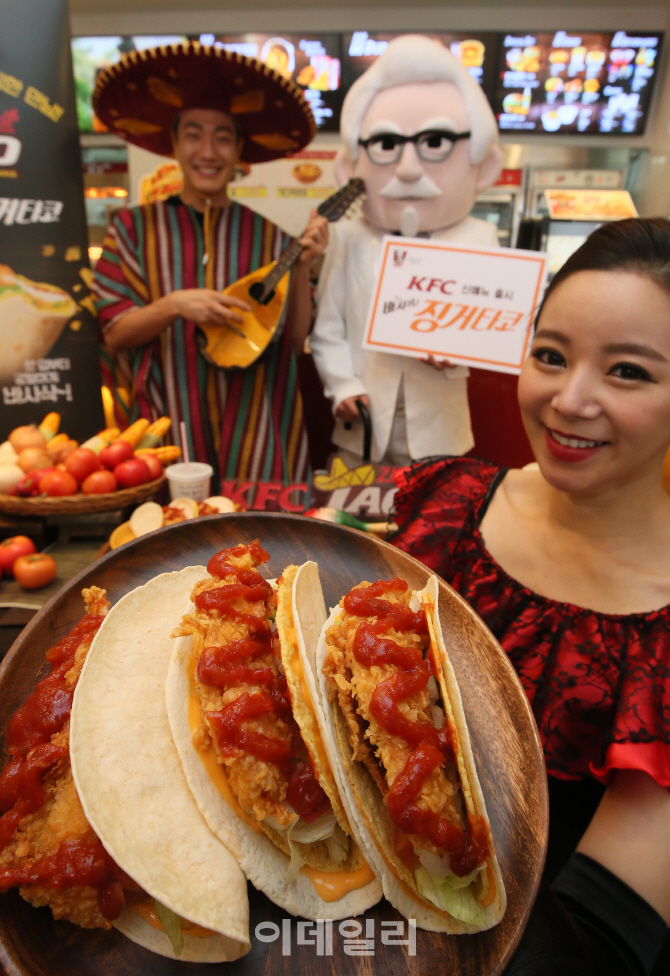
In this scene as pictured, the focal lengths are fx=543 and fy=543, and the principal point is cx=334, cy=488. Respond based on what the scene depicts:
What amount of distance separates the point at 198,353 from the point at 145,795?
245 cm

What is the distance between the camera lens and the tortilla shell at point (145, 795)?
2.24ft

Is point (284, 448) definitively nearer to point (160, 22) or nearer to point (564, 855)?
point (564, 855)

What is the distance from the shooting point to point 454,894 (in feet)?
2.38

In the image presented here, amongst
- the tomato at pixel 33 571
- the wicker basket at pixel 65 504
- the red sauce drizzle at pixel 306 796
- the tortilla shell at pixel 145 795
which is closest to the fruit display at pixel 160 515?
the wicker basket at pixel 65 504

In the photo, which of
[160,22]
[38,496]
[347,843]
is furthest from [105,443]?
[160,22]

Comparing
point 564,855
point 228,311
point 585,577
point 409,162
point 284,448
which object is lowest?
point 564,855

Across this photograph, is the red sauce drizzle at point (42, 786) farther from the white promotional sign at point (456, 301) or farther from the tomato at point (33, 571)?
the white promotional sign at point (456, 301)

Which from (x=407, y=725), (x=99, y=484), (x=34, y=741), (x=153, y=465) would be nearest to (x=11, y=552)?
(x=99, y=484)

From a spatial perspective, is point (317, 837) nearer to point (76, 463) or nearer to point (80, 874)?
point (80, 874)

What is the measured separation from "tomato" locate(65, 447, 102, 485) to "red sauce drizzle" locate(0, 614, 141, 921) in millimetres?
1315

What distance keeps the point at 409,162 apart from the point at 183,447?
1.77 metres

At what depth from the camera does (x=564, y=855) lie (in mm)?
1337

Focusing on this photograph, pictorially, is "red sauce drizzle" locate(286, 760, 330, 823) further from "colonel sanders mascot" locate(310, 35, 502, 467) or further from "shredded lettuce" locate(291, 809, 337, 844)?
"colonel sanders mascot" locate(310, 35, 502, 467)

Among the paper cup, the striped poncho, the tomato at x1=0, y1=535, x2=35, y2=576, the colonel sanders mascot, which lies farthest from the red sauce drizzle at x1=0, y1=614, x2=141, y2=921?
the striped poncho
